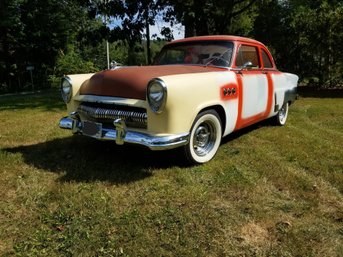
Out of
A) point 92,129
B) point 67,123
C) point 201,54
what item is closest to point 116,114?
point 92,129

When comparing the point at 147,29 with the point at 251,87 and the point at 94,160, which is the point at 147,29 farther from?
the point at 94,160

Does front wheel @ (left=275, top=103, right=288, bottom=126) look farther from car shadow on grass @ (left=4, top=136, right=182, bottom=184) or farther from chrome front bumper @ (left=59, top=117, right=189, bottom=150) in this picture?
chrome front bumper @ (left=59, top=117, right=189, bottom=150)

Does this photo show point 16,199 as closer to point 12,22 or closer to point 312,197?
point 312,197

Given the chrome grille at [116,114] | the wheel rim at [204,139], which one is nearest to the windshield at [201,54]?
the wheel rim at [204,139]

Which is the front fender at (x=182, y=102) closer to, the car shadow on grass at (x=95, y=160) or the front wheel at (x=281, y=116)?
the car shadow on grass at (x=95, y=160)

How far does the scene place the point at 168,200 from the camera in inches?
134

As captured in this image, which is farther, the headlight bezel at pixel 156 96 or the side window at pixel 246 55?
the side window at pixel 246 55

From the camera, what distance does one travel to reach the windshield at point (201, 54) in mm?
4977

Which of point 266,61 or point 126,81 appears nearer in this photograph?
point 126,81

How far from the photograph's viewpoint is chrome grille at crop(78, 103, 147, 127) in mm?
3891

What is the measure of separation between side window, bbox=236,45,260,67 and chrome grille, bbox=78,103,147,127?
190cm

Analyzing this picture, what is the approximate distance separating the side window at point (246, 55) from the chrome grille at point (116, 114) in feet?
6.23

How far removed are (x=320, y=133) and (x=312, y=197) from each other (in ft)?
10.1

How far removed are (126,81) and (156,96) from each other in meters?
0.55
